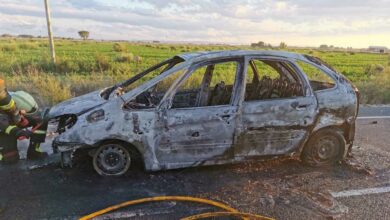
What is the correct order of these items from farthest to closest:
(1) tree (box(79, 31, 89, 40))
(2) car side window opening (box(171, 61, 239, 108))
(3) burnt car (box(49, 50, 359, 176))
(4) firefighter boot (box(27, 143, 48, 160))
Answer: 1. (1) tree (box(79, 31, 89, 40))
2. (4) firefighter boot (box(27, 143, 48, 160))
3. (2) car side window opening (box(171, 61, 239, 108))
4. (3) burnt car (box(49, 50, 359, 176))

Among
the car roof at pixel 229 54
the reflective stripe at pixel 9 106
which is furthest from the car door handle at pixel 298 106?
the reflective stripe at pixel 9 106

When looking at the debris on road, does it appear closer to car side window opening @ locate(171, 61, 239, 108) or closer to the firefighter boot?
car side window opening @ locate(171, 61, 239, 108)

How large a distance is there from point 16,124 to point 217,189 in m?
3.11

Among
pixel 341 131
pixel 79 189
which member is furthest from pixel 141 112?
pixel 341 131

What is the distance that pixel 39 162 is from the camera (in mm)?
5242

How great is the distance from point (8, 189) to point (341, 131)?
4.45 meters

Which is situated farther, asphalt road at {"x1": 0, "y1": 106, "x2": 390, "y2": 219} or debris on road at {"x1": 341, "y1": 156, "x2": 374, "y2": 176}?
debris on road at {"x1": 341, "y1": 156, "x2": 374, "y2": 176}

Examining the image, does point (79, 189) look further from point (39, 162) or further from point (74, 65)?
point (74, 65)

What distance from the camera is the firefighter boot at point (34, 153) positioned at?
543 centimetres

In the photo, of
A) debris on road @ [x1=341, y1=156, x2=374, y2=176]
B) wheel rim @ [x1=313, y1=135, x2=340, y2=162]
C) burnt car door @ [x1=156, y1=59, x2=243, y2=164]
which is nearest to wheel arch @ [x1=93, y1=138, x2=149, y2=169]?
burnt car door @ [x1=156, y1=59, x2=243, y2=164]

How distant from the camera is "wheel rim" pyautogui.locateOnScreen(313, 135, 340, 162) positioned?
17.1 feet

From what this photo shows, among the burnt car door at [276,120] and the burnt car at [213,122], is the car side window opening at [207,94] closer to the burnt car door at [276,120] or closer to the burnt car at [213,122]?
the burnt car at [213,122]

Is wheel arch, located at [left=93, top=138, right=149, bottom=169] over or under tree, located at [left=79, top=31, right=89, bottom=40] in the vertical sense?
under

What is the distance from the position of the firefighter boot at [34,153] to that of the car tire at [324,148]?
3837 millimetres
